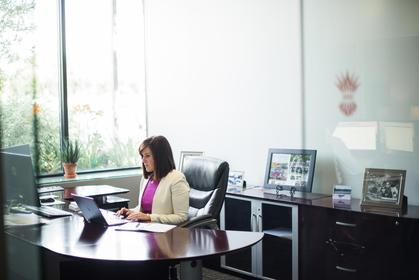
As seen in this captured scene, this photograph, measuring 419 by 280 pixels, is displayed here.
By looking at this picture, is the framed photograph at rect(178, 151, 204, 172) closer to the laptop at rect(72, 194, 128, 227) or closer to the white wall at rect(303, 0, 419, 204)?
the white wall at rect(303, 0, 419, 204)

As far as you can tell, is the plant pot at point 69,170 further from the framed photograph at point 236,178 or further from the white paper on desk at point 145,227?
the white paper on desk at point 145,227

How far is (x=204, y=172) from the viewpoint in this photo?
122 inches

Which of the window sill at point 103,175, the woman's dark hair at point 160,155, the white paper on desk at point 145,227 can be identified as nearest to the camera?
the white paper on desk at point 145,227

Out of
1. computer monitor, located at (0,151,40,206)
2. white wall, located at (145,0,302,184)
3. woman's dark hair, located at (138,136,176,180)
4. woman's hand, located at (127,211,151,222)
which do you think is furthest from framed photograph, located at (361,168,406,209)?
computer monitor, located at (0,151,40,206)

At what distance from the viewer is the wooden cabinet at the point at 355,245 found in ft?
8.70

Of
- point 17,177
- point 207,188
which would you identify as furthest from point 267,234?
point 17,177

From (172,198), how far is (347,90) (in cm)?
153

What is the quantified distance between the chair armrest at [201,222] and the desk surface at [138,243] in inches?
14.5

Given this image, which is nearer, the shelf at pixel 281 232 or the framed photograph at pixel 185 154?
the shelf at pixel 281 232

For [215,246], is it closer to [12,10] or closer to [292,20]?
[12,10]

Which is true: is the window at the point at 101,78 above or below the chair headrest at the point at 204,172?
above

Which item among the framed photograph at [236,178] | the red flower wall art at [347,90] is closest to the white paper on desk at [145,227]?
the framed photograph at [236,178]

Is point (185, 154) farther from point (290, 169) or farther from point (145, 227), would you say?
point (145, 227)

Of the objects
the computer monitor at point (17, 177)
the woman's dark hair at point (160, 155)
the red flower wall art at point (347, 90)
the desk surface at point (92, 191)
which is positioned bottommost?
the desk surface at point (92, 191)
